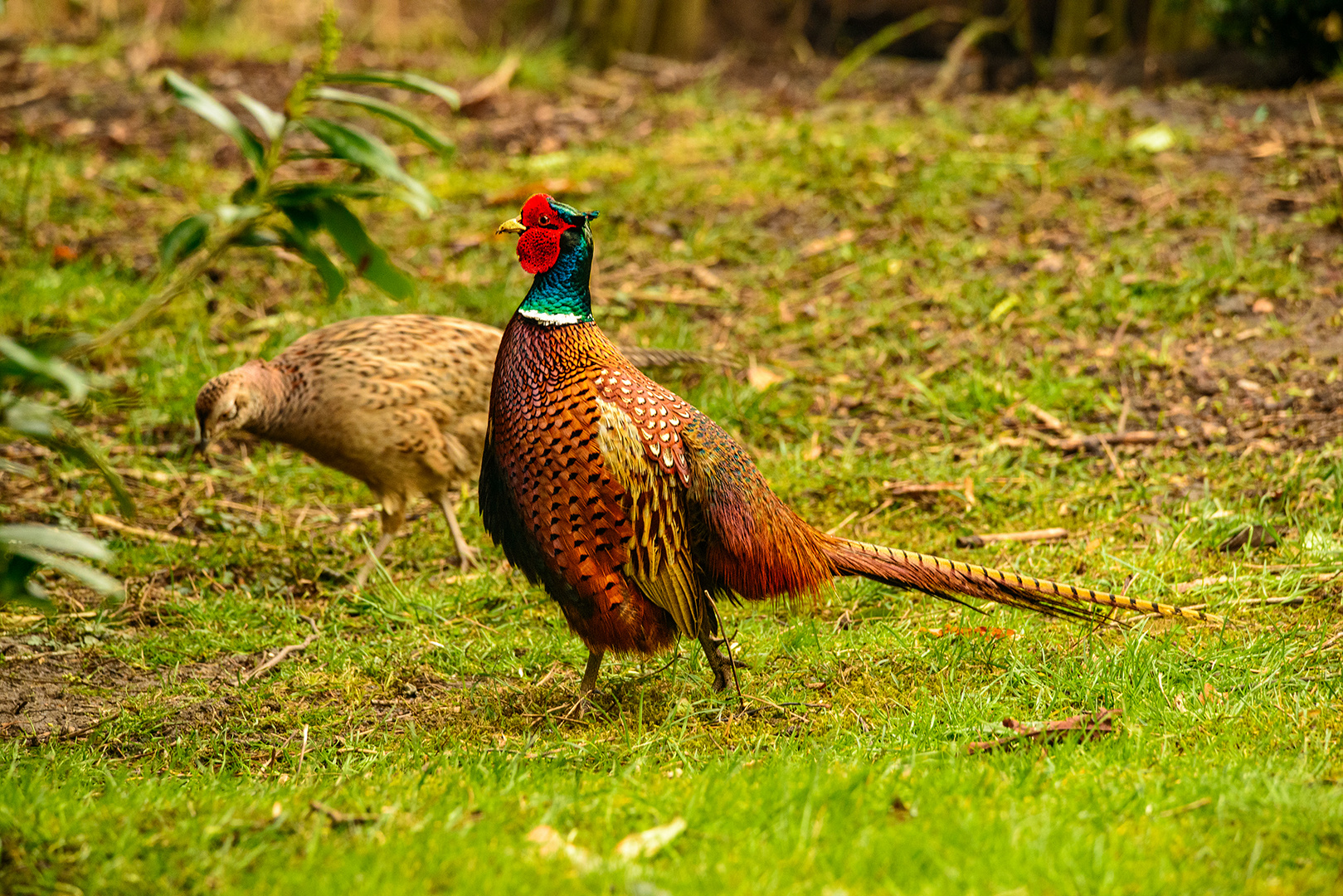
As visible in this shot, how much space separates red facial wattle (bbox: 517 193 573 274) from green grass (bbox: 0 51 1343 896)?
3.94 feet

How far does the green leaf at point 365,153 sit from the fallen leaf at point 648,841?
1.37 meters

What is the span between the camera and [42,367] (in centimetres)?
220

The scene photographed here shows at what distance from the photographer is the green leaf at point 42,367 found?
218 cm

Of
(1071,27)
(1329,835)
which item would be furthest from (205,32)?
(1329,835)

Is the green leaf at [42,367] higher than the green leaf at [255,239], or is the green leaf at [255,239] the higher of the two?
the green leaf at [255,239]

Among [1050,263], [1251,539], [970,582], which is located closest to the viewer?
[970,582]

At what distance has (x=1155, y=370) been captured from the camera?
5.66 meters

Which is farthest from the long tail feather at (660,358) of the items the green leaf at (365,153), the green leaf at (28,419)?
the green leaf at (28,419)

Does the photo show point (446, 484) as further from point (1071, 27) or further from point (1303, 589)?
point (1071, 27)

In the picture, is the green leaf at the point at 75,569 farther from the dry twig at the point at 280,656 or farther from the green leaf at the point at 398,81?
the dry twig at the point at 280,656

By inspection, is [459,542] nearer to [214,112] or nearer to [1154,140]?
[214,112]

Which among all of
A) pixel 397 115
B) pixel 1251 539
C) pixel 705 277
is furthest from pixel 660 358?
pixel 397 115

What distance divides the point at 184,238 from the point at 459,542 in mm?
2658

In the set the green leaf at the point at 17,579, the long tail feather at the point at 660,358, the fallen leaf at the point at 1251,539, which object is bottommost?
Result: the fallen leaf at the point at 1251,539
